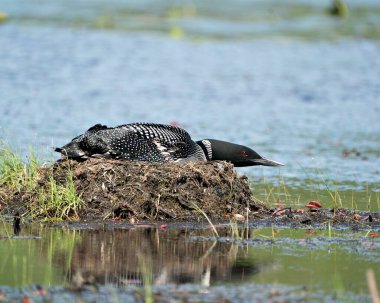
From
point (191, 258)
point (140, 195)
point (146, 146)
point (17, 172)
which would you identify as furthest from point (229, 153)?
point (191, 258)

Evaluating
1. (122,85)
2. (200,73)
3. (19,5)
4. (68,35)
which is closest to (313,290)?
(122,85)

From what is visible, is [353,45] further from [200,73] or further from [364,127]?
[364,127]

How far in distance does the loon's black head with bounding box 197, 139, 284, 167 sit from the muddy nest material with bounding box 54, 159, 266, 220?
984 mm

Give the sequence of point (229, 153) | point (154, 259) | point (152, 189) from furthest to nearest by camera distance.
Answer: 1. point (229, 153)
2. point (152, 189)
3. point (154, 259)

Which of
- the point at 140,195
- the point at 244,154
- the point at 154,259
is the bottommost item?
the point at 154,259

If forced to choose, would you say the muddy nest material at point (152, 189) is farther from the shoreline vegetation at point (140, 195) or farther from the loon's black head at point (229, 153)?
the loon's black head at point (229, 153)

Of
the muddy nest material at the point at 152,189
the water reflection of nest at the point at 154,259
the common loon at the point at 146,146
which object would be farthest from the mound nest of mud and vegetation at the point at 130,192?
the water reflection of nest at the point at 154,259

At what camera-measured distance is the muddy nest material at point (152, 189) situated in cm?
898

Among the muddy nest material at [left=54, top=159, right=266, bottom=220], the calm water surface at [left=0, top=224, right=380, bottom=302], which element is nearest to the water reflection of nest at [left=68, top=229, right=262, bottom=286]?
the calm water surface at [left=0, top=224, right=380, bottom=302]

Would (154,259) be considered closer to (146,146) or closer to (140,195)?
(140,195)

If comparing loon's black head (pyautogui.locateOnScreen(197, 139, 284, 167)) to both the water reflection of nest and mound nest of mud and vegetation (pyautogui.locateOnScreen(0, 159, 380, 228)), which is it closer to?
mound nest of mud and vegetation (pyautogui.locateOnScreen(0, 159, 380, 228))

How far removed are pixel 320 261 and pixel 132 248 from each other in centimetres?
A: 149

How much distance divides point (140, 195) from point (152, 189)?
138 mm

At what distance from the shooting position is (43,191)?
8.98m
